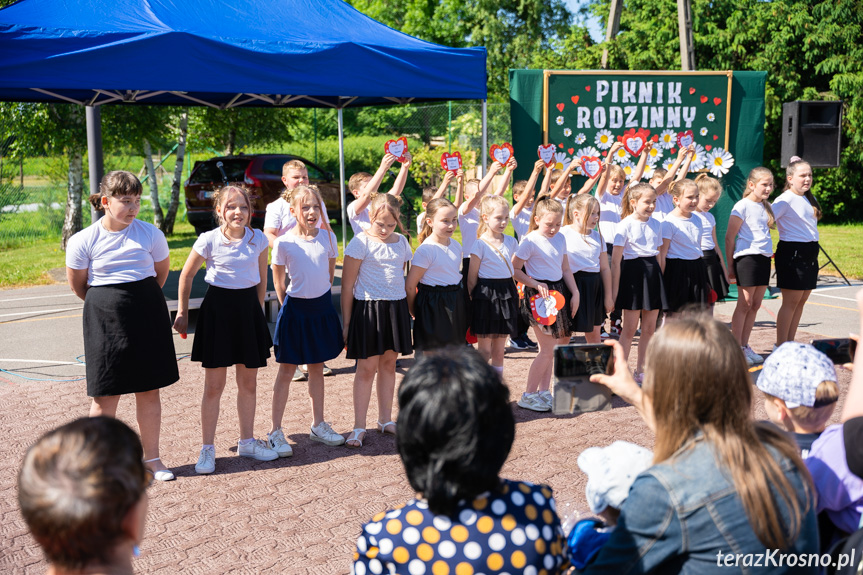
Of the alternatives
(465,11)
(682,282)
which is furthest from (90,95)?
(465,11)

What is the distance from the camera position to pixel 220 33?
20.3 ft

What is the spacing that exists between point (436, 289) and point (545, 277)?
A: 34.3 inches

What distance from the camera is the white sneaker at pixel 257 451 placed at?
470cm


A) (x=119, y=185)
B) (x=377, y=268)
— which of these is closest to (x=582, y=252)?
(x=377, y=268)

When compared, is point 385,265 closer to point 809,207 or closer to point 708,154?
point 809,207

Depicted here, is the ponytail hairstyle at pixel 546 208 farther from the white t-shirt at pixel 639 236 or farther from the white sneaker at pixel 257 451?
the white sneaker at pixel 257 451

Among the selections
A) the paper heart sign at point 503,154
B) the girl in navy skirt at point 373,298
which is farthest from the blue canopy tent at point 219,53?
the girl in navy skirt at point 373,298

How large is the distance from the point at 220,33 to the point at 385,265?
2636mm

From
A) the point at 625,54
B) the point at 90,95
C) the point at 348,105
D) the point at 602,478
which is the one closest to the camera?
the point at 602,478

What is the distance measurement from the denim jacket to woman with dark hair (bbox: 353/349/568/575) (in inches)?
7.8

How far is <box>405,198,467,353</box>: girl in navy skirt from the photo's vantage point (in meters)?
5.16

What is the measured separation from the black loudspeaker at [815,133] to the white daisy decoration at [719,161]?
0.86m

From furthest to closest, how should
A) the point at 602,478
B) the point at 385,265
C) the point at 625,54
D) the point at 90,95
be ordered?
the point at 625,54, the point at 90,95, the point at 385,265, the point at 602,478

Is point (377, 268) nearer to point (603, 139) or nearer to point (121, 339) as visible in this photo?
point (121, 339)
